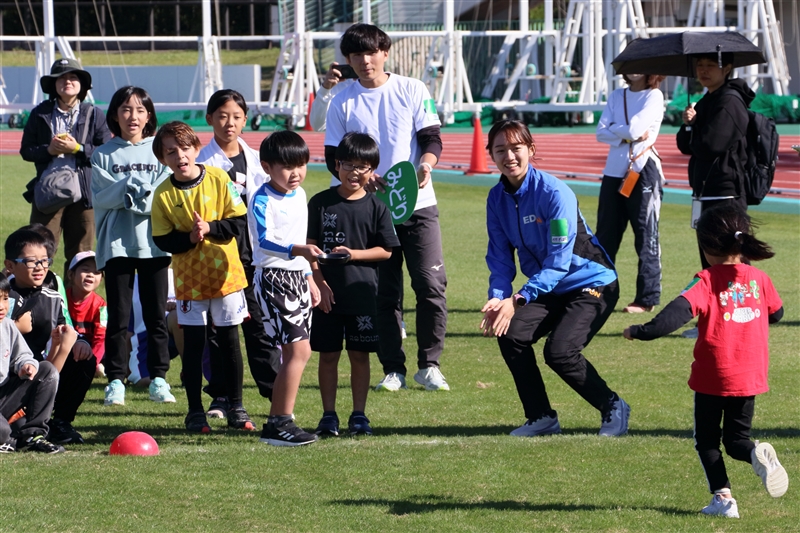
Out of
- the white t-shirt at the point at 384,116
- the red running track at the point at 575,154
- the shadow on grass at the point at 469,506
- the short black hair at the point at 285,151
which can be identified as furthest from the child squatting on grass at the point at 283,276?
the red running track at the point at 575,154

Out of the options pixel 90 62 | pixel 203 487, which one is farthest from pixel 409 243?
pixel 90 62

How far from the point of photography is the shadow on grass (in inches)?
188

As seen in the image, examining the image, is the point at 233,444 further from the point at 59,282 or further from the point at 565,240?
the point at 565,240

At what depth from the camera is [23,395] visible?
19.1 feet

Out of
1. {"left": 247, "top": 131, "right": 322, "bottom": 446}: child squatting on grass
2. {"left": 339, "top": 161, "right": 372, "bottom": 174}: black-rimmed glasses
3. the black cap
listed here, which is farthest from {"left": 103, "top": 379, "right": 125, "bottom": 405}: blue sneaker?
the black cap

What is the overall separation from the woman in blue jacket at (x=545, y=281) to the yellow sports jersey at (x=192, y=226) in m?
1.35

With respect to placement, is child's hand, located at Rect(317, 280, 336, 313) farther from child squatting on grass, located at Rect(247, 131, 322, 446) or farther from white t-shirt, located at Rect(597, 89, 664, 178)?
white t-shirt, located at Rect(597, 89, 664, 178)

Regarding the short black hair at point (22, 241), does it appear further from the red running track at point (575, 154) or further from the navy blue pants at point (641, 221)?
the red running track at point (575, 154)

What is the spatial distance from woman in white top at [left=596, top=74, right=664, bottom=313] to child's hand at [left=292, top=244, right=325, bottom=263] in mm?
4829

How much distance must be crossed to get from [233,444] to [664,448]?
6.82 feet

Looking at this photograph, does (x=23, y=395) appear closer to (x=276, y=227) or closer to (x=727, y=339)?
(x=276, y=227)

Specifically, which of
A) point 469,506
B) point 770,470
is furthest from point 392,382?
point 770,470

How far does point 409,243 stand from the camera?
744cm

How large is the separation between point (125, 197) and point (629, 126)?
4695 mm
